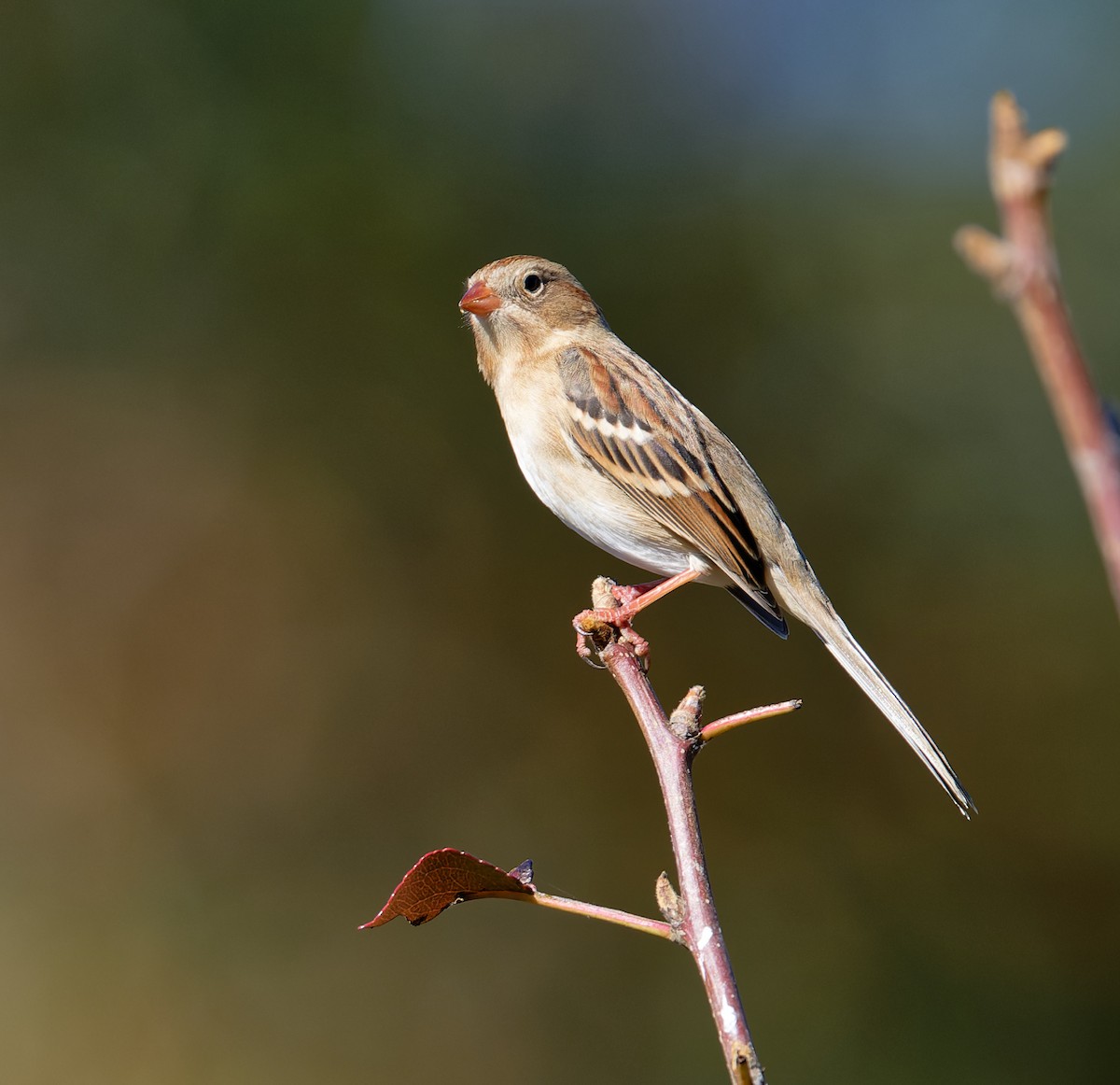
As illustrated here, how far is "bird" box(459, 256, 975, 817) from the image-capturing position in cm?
355

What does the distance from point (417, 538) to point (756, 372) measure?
2159 millimetres

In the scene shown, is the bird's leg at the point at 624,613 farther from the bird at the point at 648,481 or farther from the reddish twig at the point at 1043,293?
the reddish twig at the point at 1043,293

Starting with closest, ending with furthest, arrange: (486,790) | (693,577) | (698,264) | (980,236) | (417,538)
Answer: (980,236) < (693,577) < (486,790) < (417,538) < (698,264)

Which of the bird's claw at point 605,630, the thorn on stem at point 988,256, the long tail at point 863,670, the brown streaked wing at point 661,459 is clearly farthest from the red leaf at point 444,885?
the brown streaked wing at point 661,459

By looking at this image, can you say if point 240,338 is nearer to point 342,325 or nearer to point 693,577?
point 342,325

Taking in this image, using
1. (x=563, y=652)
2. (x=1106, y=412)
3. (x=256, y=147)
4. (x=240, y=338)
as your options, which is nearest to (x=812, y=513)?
(x=563, y=652)

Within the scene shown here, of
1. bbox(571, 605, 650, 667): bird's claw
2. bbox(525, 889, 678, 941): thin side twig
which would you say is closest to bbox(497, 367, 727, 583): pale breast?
bbox(571, 605, 650, 667): bird's claw

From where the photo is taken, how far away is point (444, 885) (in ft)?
5.69

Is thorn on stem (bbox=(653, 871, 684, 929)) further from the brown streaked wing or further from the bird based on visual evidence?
the brown streaked wing

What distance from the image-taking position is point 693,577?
355 cm

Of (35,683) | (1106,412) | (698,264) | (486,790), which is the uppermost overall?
(698,264)

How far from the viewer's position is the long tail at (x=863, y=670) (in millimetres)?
2730

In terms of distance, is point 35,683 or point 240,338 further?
point 240,338

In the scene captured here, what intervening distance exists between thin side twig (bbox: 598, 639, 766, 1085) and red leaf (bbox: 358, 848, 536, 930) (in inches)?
9.6
